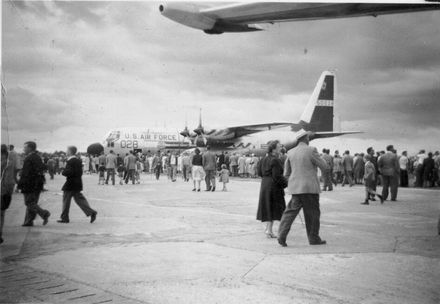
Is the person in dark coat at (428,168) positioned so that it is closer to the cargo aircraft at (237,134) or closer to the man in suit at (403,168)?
the man in suit at (403,168)

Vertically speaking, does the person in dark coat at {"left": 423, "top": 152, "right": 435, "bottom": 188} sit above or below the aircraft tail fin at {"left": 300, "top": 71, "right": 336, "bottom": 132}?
below

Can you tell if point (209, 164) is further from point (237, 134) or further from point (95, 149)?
point (237, 134)

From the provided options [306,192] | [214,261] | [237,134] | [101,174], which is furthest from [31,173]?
[237,134]

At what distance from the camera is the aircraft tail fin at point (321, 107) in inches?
1582

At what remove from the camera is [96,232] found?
7969 millimetres

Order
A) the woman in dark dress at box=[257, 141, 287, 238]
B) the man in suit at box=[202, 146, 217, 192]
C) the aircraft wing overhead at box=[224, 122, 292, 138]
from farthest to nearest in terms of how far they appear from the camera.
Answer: the aircraft wing overhead at box=[224, 122, 292, 138], the man in suit at box=[202, 146, 217, 192], the woman in dark dress at box=[257, 141, 287, 238]

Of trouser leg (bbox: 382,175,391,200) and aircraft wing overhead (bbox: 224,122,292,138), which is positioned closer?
trouser leg (bbox: 382,175,391,200)

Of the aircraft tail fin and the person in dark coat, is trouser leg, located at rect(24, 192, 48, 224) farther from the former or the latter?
the aircraft tail fin

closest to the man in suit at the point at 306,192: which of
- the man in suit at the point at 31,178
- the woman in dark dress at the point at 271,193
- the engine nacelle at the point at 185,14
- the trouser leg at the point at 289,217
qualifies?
the trouser leg at the point at 289,217

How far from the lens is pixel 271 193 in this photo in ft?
24.8

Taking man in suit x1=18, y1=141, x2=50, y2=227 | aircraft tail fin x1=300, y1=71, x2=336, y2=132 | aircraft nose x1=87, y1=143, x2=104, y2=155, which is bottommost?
man in suit x1=18, y1=141, x2=50, y2=227

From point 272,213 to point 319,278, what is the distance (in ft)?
8.47

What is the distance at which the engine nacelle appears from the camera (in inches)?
244

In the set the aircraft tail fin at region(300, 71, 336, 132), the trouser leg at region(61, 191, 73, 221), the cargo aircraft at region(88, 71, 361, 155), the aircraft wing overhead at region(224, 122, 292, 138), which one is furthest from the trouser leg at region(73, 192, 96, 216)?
the aircraft tail fin at region(300, 71, 336, 132)
